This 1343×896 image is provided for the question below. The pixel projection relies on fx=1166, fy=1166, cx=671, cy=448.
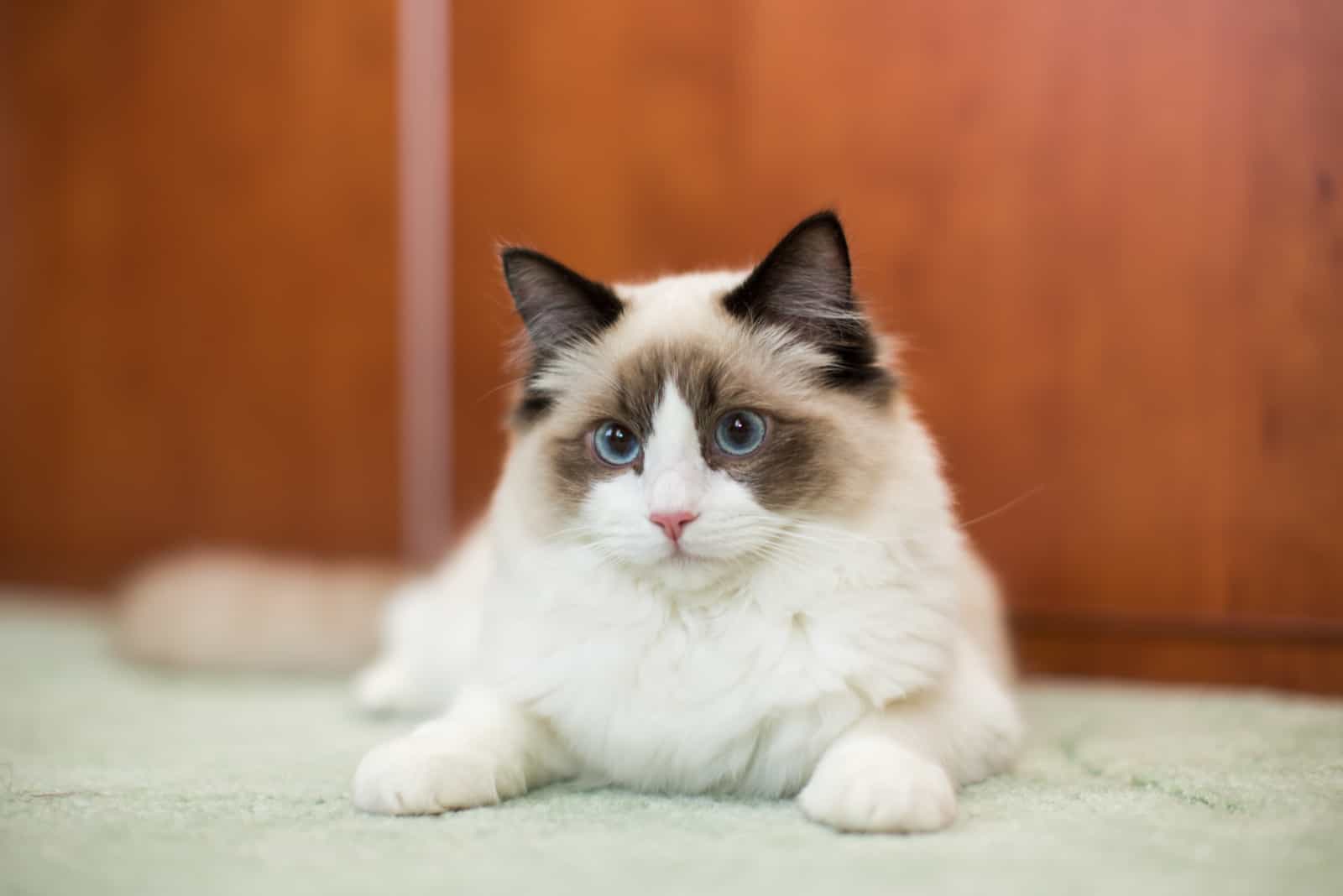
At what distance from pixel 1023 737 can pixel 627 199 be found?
70.2 inches

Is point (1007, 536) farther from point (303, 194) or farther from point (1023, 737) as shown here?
point (303, 194)

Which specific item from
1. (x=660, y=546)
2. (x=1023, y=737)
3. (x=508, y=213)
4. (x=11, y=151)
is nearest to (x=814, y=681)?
(x=660, y=546)

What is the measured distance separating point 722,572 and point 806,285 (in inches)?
16.8

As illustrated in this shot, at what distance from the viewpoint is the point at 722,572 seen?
1.58 meters

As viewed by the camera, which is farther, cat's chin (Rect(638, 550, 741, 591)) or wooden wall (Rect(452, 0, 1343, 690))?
wooden wall (Rect(452, 0, 1343, 690))

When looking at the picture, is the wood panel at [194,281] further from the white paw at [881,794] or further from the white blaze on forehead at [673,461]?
the white paw at [881,794]

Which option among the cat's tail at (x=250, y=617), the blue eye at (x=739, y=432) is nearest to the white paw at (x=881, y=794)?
the blue eye at (x=739, y=432)

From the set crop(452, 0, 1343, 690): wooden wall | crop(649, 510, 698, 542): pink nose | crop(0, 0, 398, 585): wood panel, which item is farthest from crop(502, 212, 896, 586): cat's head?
crop(0, 0, 398, 585): wood panel

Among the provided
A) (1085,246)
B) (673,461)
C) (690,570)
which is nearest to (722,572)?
(690,570)

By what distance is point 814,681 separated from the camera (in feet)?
5.24

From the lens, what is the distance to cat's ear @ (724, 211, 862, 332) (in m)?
1.60

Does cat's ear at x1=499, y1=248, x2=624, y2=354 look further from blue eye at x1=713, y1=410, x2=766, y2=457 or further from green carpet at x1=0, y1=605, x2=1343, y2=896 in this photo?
green carpet at x1=0, y1=605, x2=1343, y2=896

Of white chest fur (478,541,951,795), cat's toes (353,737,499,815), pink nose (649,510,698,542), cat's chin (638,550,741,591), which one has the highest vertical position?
pink nose (649,510,698,542)

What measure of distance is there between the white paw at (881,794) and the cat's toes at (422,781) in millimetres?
439
